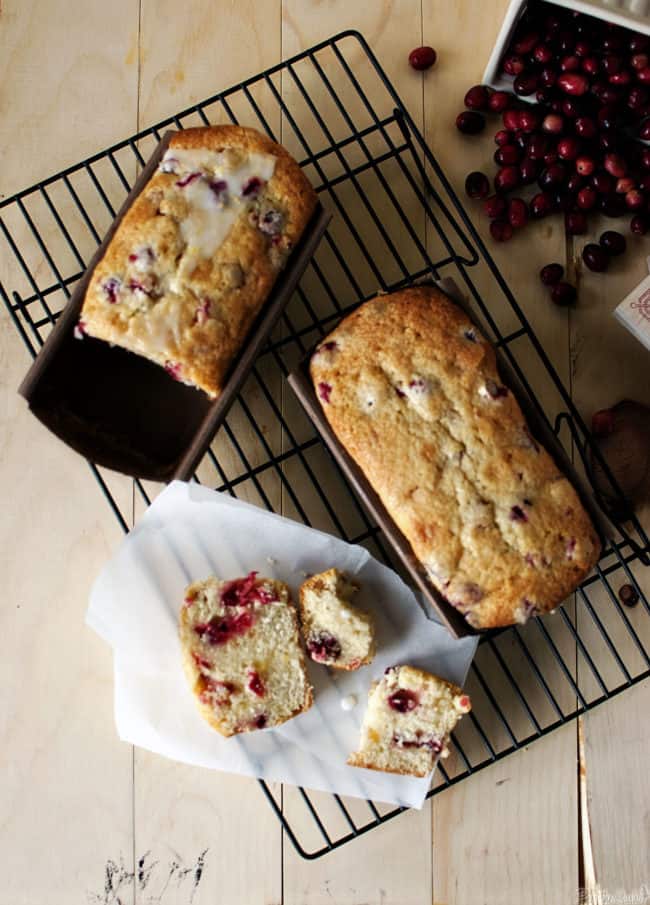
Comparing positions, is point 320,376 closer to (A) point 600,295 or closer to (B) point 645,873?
(A) point 600,295

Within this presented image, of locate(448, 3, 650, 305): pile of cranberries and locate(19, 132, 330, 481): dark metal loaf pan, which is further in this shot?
locate(448, 3, 650, 305): pile of cranberries

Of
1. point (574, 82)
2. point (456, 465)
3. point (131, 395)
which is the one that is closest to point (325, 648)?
point (456, 465)

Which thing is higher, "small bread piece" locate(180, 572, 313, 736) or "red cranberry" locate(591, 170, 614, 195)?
"red cranberry" locate(591, 170, 614, 195)

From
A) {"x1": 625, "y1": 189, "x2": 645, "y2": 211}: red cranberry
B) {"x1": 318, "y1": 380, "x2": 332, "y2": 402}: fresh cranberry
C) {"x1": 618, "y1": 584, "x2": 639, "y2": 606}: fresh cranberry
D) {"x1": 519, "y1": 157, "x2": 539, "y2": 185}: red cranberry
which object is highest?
{"x1": 519, "y1": 157, "x2": 539, "y2": 185}: red cranberry

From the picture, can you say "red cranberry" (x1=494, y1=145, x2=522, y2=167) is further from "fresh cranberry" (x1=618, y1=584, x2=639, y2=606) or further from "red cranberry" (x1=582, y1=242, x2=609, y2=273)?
"fresh cranberry" (x1=618, y1=584, x2=639, y2=606)

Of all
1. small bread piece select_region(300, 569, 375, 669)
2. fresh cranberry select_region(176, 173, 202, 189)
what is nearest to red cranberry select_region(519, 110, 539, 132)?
fresh cranberry select_region(176, 173, 202, 189)

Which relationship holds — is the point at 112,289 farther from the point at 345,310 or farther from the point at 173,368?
the point at 345,310

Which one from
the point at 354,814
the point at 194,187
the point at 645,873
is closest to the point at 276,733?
the point at 354,814
